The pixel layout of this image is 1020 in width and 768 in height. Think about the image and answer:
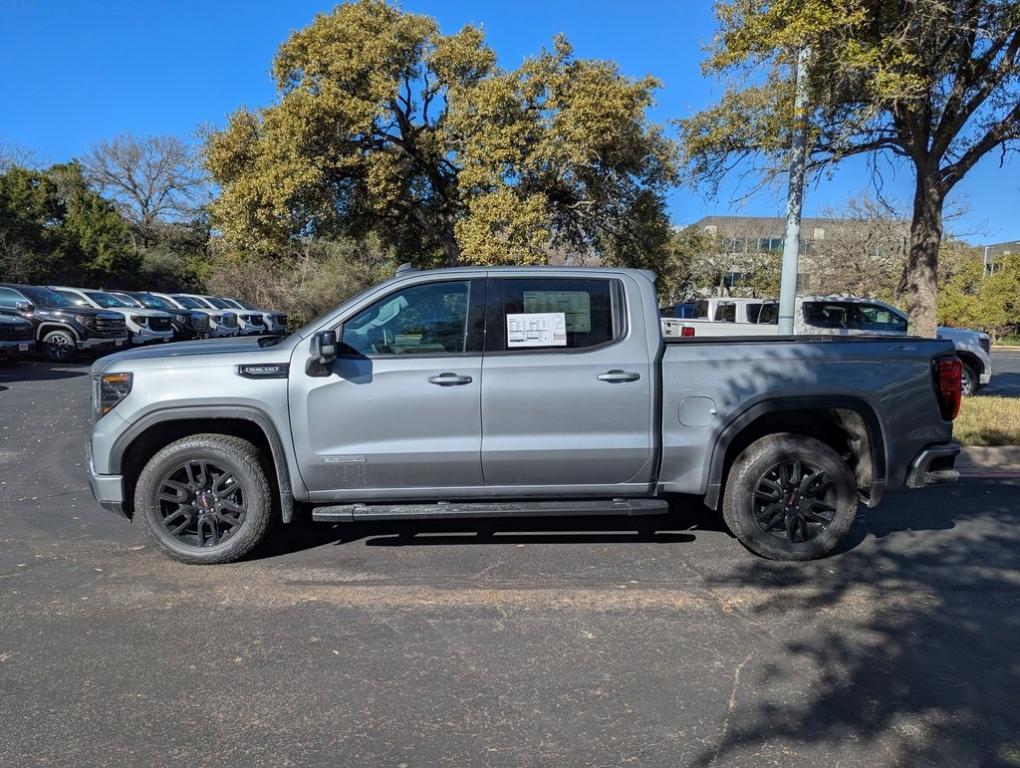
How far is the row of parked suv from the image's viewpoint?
15430 mm

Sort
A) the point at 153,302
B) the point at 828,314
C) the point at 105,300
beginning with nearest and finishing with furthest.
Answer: the point at 828,314, the point at 105,300, the point at 153,302

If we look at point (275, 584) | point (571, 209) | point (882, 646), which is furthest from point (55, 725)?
point (571, 209)

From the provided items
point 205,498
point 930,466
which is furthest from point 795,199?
point 205,498

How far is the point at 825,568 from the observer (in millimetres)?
4902

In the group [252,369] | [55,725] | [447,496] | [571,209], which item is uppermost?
[571,209]

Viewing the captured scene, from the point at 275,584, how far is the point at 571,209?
1678 cm

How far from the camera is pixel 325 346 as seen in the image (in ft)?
14.8

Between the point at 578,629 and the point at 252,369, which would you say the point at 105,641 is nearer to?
the point at 252,369

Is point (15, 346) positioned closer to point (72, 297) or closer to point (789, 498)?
point (72, 297)

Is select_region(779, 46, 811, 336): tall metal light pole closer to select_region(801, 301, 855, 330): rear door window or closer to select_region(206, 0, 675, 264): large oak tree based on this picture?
select_region(801, 301, 855, 330): rear door window

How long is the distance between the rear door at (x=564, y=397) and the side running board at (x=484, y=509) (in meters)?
0.12

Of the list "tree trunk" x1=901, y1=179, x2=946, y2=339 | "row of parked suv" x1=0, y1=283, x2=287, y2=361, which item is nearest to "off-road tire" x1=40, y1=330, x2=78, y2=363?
"row of parked suv" x1=0, y1=283, x2=287, y2=361

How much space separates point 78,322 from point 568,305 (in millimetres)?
15870

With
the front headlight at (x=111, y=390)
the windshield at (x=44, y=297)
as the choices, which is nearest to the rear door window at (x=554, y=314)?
the front headlight at (x=111, y=390)
